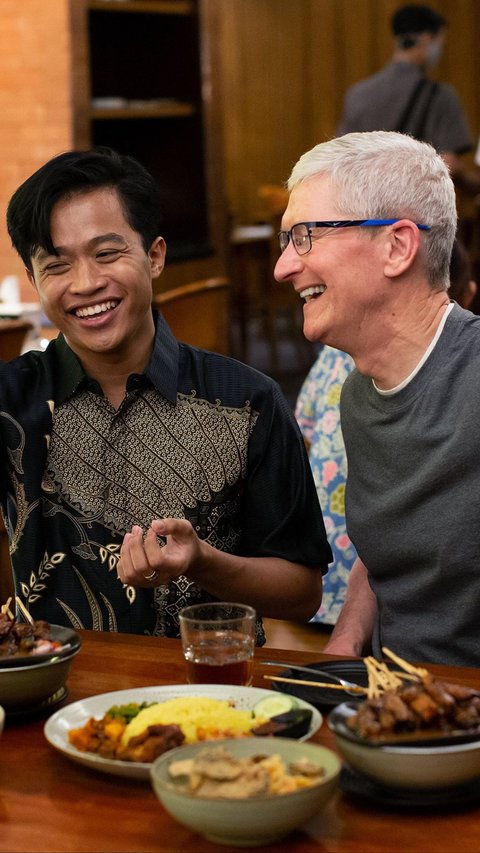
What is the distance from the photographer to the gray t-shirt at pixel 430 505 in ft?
6.32

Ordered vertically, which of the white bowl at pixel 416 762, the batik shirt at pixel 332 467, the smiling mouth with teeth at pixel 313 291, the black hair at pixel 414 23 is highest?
the black hair at pixel 414 23

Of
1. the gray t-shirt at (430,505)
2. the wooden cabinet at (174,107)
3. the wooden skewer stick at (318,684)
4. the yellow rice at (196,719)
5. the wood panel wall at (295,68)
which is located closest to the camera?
the yellow rice at (196,719)

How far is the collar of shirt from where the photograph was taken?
85.9 inches

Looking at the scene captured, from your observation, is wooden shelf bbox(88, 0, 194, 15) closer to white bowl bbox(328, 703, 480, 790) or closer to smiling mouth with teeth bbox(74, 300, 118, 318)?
smiling mouth with teeth bbox(74, 300, 118, 318)

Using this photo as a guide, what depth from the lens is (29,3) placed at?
16.6 feet

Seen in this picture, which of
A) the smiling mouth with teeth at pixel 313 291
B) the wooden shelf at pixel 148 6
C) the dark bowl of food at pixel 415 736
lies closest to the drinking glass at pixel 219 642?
the dark bowl of food at pixel 415 736

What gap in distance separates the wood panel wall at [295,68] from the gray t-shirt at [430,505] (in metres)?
10.3

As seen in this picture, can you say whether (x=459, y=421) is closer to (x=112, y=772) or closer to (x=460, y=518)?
(x=460, y=518)

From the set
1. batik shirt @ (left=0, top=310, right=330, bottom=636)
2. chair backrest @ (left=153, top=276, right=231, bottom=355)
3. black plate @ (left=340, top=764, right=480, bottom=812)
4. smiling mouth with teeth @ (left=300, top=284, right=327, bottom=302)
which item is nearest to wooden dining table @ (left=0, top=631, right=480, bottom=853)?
black plate @ (left=340, top=764, right=480, bottom=812)

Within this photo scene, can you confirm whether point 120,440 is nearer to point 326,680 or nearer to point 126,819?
point 326,680

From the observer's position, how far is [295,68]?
12.5 meters

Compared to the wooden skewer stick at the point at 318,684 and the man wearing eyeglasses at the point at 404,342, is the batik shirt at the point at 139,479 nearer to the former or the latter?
the man wearing eyeglasses at the point at 404,342

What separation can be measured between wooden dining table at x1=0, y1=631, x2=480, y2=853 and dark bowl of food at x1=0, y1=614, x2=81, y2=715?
0.15 ft

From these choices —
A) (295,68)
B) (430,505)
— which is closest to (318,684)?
(430,505)
